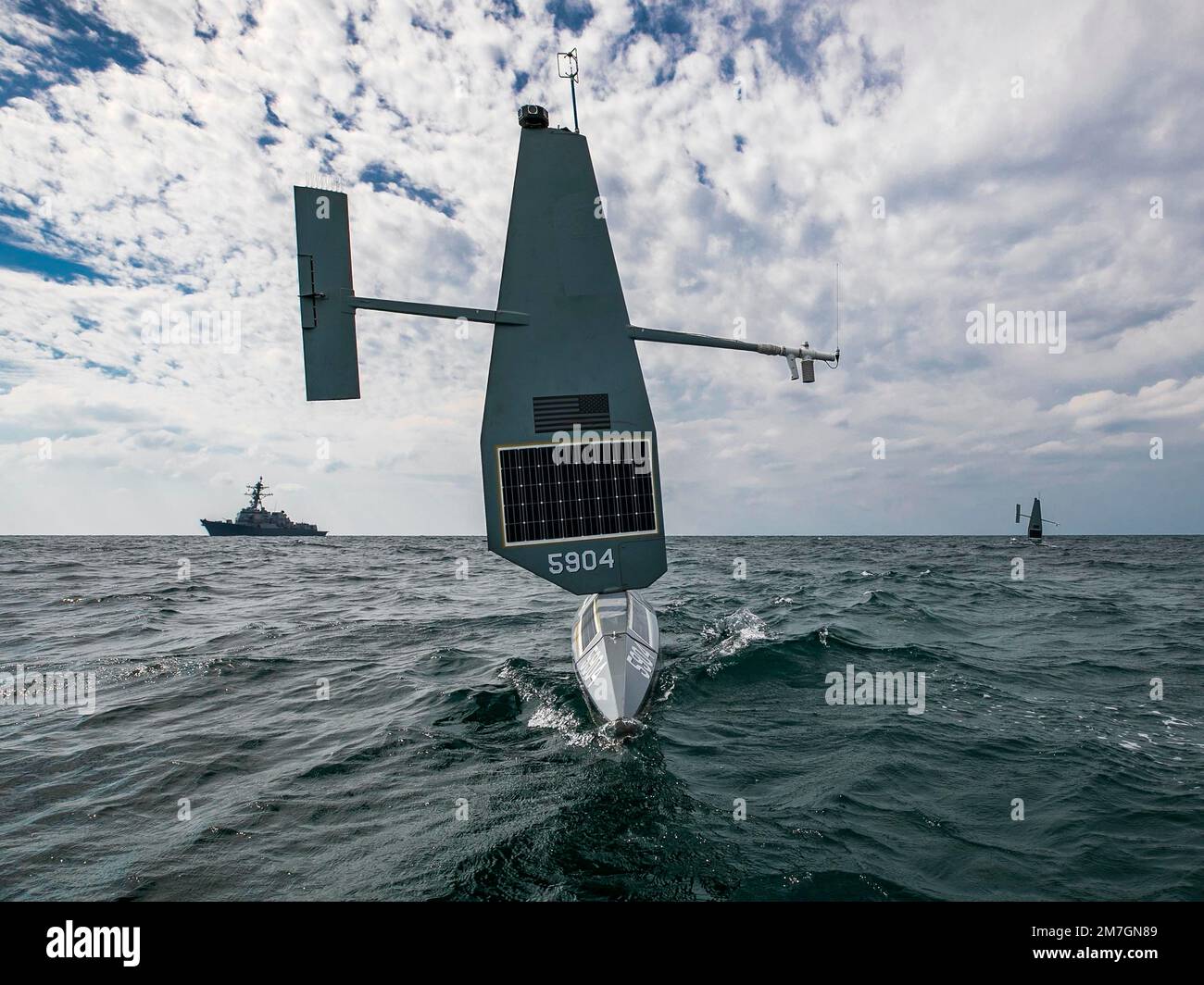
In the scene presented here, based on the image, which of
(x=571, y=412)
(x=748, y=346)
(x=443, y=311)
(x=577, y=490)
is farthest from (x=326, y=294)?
(x=748, y=346)

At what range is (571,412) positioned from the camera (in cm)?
1117

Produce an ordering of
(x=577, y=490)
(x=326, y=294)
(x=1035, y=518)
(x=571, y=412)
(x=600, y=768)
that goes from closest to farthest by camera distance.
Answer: (x=600, y=768)
(x=326, y=294)
(x=577, y=490)
(x=571, y=412)
(x=1035, y=518)

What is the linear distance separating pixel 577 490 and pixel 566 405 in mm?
1721

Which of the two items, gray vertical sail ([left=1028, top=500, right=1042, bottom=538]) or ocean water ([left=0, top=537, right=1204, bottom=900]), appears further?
gray vertical sail ([left=1028, top=500, right=1042, bottom=538])

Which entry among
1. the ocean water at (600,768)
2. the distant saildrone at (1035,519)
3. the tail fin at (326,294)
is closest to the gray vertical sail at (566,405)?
the tail fin at (326,294)

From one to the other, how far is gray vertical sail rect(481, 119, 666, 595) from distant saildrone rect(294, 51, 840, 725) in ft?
0.08

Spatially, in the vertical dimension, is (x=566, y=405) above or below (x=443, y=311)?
below

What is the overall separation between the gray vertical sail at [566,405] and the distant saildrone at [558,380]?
23 mm

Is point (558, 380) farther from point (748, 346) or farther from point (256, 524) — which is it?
point (256, 524)

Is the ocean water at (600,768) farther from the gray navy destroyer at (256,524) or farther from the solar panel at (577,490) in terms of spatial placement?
the gray navy destroyer at (256,524)

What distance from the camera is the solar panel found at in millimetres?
10797

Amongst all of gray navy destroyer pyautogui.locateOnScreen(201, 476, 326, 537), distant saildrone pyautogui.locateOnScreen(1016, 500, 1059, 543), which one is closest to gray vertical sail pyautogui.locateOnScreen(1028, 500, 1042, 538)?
distant saildrone pyautogui.locateOnScreen(1016, 500, 1059, 543)

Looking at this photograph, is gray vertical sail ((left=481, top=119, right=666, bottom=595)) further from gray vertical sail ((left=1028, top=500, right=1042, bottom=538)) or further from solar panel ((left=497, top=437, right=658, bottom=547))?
gray vertical sail ((left=1028, top=500, right=1042, bottom=538))
